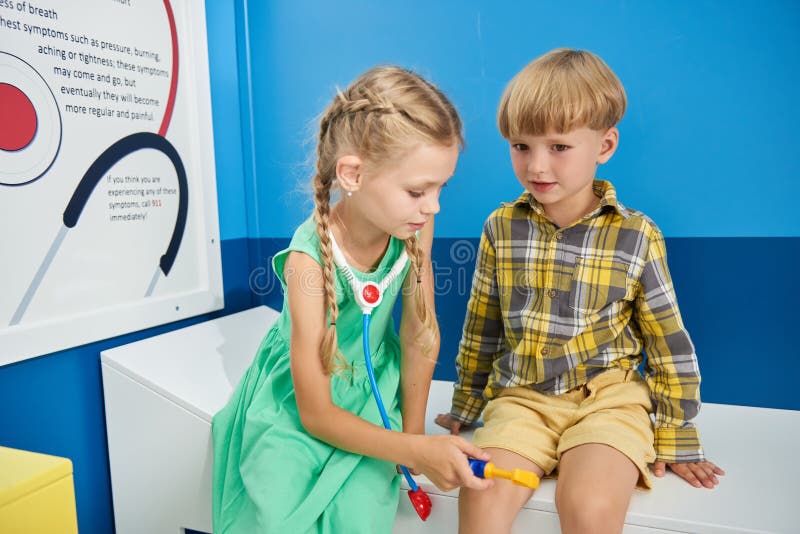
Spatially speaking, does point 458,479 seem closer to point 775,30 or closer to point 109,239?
point 109,239

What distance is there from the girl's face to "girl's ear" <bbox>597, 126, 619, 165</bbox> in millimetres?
259

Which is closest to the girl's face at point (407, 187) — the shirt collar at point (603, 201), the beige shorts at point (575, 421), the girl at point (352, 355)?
the girl at point (352, 355)

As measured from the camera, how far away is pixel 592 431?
38.2 inches

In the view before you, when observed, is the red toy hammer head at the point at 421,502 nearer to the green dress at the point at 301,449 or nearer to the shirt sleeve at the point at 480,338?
the green dress at the point at 301,449

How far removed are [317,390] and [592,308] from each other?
0.45m

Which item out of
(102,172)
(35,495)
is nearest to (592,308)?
(35,495)

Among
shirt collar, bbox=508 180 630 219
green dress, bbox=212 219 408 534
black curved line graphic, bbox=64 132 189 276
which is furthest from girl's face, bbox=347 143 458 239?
black curved line graphic, bbox=64 132 189 276

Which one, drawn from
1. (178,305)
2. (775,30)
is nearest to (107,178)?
(178,305)

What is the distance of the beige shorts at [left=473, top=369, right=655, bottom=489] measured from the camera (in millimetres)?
961

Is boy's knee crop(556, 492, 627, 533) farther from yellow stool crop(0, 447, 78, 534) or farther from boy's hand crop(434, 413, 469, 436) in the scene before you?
yellow stool crop(0, 447, 78, 534)

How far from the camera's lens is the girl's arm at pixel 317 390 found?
91 centimetres

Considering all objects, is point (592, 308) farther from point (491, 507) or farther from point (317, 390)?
point (317, 390)

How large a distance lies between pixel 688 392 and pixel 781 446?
0.72 feet

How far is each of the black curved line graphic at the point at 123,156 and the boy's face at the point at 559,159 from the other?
2.52 feet
